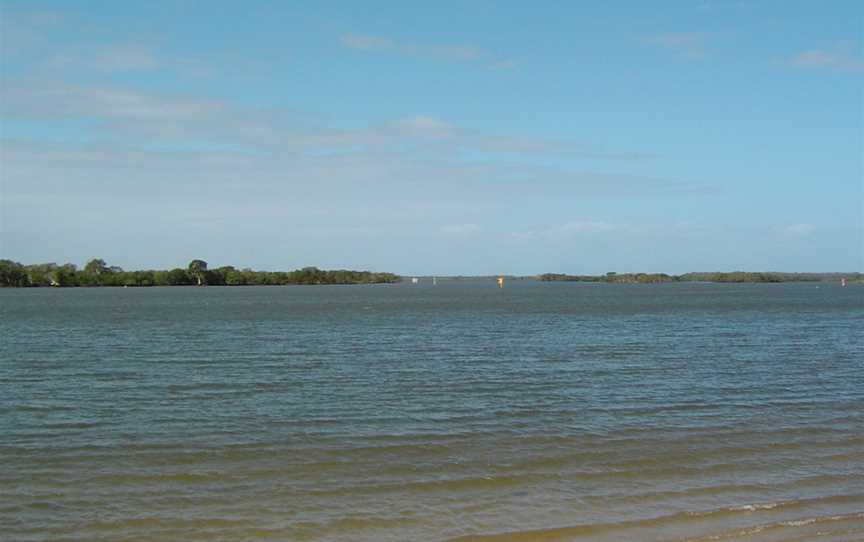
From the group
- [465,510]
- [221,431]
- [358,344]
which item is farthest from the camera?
[358,344]

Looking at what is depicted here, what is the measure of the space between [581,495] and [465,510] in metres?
1.86

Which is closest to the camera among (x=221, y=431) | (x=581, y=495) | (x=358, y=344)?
(x=581, y=495)

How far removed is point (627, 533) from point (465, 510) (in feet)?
7.22

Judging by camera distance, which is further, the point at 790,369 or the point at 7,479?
the point at 790,369

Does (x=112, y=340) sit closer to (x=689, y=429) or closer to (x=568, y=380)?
(x=568, y=380)

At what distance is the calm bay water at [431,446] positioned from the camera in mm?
10133

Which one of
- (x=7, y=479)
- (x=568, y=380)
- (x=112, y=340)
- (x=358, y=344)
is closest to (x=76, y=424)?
(x=7, y=479)

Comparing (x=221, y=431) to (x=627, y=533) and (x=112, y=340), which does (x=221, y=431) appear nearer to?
(x=627, y=533)

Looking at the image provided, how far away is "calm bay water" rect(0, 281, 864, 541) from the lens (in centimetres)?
1013

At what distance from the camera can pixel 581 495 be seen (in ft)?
37.0

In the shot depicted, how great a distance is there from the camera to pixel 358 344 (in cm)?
3653

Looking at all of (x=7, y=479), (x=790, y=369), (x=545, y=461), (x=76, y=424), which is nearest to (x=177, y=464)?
(x=7, y=479)

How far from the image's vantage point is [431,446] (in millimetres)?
14586

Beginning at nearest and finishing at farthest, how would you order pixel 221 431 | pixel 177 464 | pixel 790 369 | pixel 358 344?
pixel 177 464
pixel 221 431
pixel 790 369
pixel 358 344
